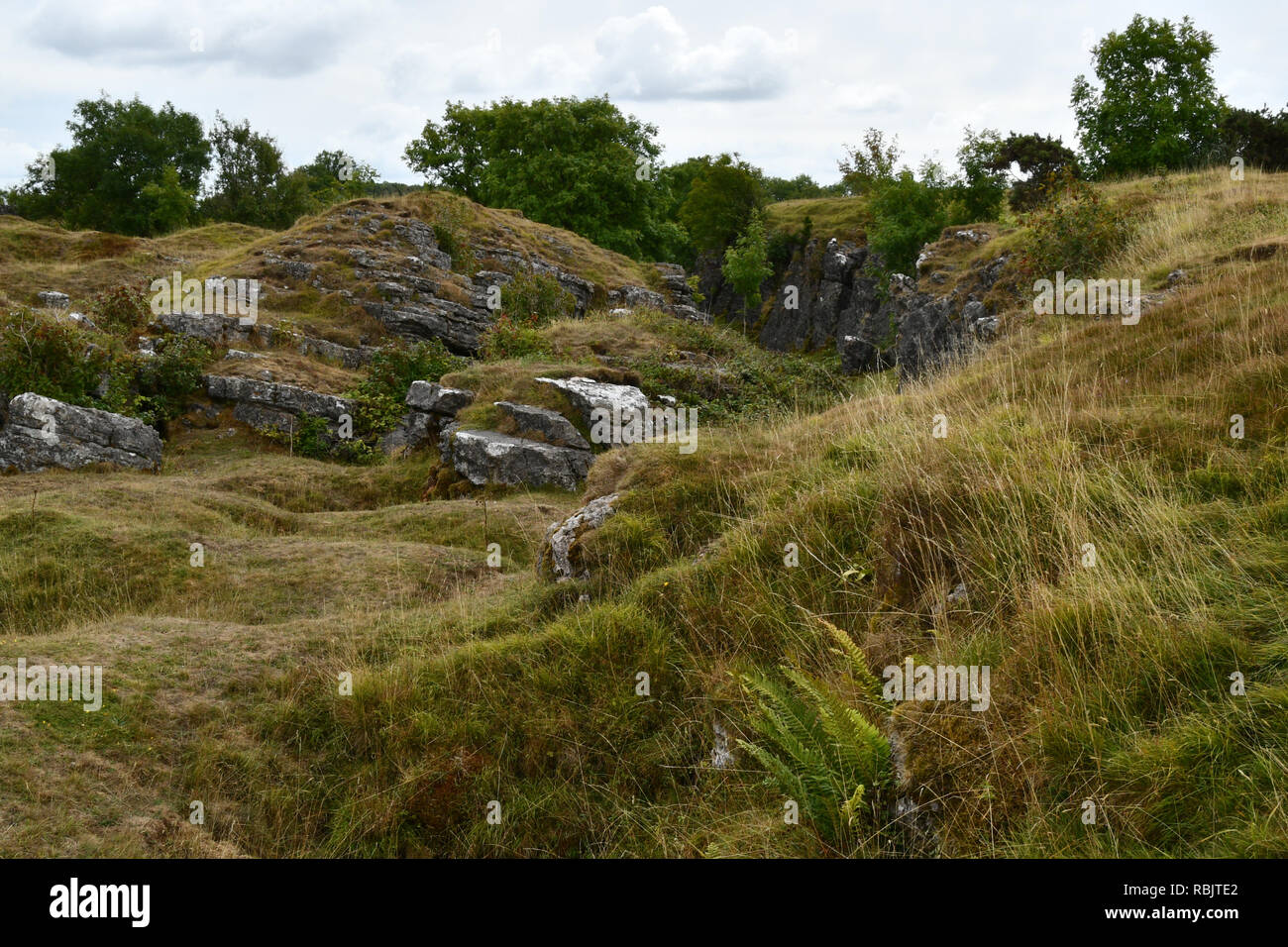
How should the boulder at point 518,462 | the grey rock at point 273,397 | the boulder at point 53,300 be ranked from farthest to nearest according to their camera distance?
the boulder at point 53,300 < the grey rock at point 273,397 < the boulder at point 518,462

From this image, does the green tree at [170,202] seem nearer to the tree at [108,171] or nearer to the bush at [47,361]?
the tree at [108,171]

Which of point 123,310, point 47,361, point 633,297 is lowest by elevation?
point 47,361

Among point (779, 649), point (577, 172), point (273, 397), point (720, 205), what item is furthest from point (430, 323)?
point (720, 205)

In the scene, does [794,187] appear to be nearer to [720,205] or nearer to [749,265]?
[720,205]

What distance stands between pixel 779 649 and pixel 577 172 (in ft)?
154

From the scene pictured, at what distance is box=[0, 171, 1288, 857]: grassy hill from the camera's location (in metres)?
3.91

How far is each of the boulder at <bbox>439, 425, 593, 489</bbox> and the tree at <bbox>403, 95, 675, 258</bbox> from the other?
35.8m

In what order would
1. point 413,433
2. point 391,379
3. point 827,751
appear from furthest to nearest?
point 391,379, point 413,433, point 827,751

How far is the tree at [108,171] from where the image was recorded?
56969 millimetres

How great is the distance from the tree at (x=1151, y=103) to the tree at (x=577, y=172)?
80.0ft

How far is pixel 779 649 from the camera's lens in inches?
232

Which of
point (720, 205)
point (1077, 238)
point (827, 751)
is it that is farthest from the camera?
point (720, 205)

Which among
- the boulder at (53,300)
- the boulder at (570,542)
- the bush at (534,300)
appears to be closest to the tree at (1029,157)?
the bush at (534,300)

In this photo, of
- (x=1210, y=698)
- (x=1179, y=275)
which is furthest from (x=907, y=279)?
(x=1210, y=698)
